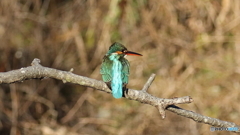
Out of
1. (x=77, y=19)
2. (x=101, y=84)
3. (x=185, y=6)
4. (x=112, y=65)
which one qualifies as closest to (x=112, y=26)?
(x=77, y=19)

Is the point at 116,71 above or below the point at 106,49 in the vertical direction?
below

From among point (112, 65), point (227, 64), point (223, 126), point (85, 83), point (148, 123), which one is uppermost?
point (227, 64)

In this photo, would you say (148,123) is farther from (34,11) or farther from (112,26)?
(34,11)

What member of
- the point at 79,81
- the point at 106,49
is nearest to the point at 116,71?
the point at 79,81

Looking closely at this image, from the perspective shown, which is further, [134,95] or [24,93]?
[24,93]

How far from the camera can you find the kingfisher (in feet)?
8.84

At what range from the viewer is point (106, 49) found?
5578 millimetres

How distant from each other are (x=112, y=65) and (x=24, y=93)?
2648 millimetres

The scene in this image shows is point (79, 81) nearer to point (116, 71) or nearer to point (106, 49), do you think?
point (116, 71)

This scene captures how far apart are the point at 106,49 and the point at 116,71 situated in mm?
2665

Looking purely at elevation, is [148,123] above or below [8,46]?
below

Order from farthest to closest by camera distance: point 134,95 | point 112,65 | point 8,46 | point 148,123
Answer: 1. point 8,46
2. point 148,123
3. point 112,65
4. point 134,95

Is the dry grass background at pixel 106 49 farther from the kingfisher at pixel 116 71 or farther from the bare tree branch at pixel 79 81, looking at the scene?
the bare tree branch at pixel 79 81

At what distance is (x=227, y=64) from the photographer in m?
5.44
